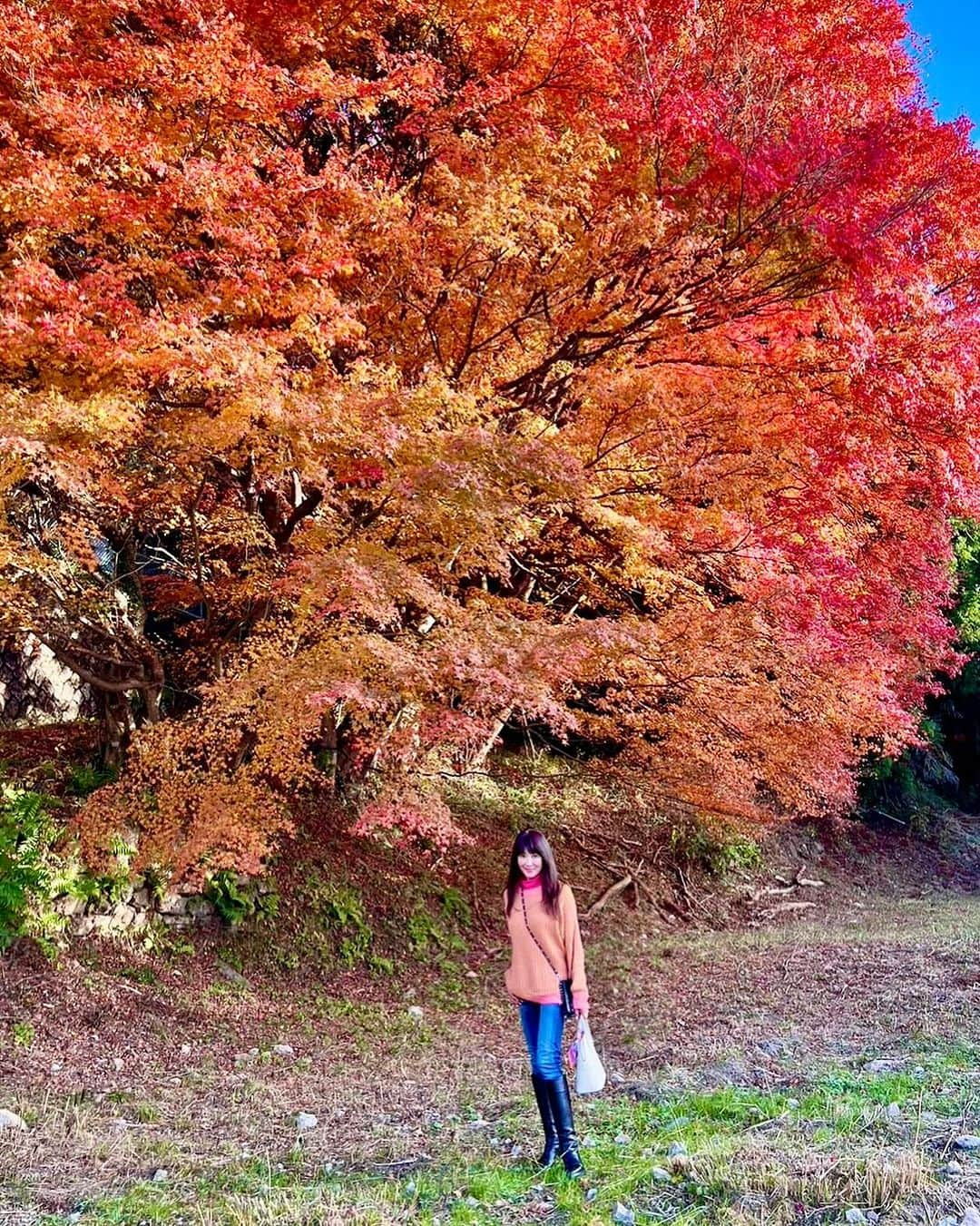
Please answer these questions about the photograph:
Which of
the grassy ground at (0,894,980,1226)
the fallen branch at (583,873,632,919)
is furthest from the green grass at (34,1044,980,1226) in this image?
the fallen branch at (583,873,632,919)

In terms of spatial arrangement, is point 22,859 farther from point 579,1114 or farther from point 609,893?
point 609,893

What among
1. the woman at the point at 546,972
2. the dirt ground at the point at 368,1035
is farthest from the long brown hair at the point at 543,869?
the dirt ground at the point at 368,1035

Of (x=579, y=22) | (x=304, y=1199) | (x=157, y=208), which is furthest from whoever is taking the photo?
(x=579, y=22)

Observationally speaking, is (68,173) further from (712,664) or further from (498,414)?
(712,664)

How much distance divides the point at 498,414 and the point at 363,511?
5.06 feet

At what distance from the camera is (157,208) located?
6.10 m

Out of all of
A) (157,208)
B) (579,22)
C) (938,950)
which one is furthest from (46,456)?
(938,950)

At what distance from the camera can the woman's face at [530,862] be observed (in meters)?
3.95

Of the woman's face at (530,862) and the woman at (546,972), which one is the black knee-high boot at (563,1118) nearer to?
the woman at (546,972)

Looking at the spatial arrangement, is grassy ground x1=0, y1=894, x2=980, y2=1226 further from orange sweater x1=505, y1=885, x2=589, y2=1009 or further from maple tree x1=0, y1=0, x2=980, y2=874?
maple tree x1=0, y1=0, x2=980, y2=874

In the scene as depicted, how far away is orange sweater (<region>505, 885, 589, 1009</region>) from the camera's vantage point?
3.88 metres

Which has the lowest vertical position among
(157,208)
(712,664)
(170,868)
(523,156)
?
(170,868)

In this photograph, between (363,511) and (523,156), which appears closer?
(523,156)

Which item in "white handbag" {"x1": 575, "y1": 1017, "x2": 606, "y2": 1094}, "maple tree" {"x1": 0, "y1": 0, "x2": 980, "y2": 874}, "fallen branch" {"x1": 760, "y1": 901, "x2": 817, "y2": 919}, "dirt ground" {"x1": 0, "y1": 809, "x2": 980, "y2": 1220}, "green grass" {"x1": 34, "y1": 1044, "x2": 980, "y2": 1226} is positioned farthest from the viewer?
"fallen branch" {"x1": 760, "y1": 901, "x2": 817, "y2": 919}
